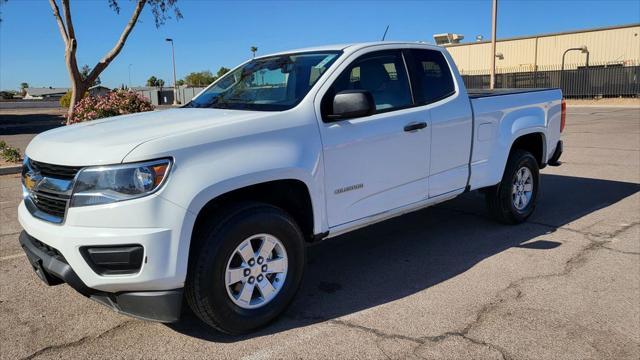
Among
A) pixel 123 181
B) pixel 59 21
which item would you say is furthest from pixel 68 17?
pixel 123 181

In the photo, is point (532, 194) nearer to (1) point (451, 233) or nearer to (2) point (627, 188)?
(1) point (451, 233)

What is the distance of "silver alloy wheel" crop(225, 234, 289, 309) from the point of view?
334cm

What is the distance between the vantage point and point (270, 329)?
3566 millimetres

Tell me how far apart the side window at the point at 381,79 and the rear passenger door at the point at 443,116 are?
14 cm

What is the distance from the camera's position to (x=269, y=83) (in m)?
4.36

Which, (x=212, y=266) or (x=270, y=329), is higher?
(x=212, y=266)

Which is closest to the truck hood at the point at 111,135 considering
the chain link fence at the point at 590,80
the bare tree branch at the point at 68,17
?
the bare tree branch at the point at 68,17

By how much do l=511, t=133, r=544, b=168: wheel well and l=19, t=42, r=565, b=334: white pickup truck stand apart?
1257 millimetres

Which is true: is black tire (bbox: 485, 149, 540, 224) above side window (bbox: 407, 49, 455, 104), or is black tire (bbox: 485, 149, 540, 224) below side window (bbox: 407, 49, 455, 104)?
below

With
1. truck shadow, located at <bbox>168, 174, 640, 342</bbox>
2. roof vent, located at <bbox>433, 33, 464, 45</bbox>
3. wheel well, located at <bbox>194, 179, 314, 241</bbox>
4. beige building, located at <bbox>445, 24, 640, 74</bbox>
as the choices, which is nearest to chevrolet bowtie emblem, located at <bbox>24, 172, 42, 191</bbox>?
wheel well, located at <bbox>194, 179, 314, 241</bbox>

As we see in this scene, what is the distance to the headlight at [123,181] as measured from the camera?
9.62 ft

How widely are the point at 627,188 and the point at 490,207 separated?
10.9ft

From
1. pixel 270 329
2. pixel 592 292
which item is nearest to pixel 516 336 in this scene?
pixel 592 292

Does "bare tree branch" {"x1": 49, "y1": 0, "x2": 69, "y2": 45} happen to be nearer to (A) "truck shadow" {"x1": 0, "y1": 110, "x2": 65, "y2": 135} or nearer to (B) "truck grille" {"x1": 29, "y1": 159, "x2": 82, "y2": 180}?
(A) "truck shadow" {"x1": 0, "y1": 110, "x2": 65, "y2": 135}
